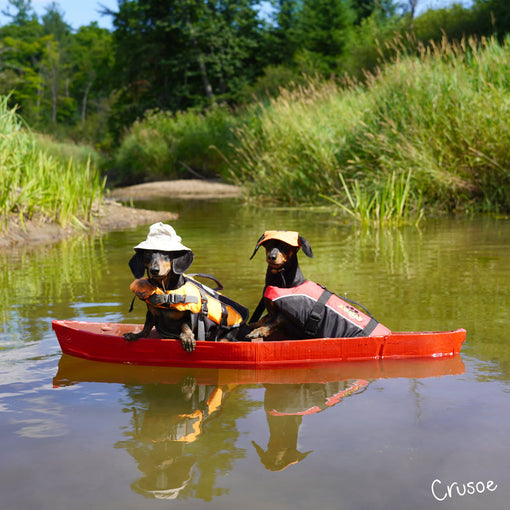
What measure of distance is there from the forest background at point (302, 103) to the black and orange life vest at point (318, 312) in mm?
7301

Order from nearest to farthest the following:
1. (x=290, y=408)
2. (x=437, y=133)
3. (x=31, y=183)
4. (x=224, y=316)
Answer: (x=290, y=408)
(x=224, y=316)
(x=31, y=183)
(x=437, y=133)

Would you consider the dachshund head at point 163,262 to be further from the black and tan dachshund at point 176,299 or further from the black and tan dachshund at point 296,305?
the black and tan dachshund at point 296,305

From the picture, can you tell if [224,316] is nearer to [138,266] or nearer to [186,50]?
[138,266]

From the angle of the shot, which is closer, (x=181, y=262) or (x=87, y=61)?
(x=181, y=262)

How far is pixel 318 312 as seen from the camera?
499cm

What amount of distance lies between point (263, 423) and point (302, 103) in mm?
14999

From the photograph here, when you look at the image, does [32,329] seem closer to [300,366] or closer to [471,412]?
[300,366]

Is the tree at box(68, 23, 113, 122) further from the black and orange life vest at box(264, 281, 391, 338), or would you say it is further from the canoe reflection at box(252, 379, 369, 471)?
the canoe reflection at box(252, 379, 369, 471)

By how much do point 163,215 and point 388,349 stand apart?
1199cm

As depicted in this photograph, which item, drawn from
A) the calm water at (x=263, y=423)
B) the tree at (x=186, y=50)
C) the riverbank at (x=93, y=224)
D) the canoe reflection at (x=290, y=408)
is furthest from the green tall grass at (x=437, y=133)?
the tree at (x=186, y=50)

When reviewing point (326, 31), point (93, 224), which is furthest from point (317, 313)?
point (326, 31)

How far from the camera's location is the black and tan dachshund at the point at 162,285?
4699 millimetres

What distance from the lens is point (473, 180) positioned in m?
13.4

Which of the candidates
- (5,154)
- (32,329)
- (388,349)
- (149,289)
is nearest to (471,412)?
(388,349)
